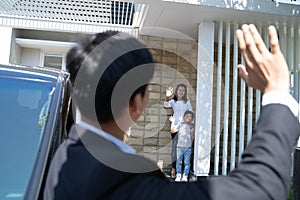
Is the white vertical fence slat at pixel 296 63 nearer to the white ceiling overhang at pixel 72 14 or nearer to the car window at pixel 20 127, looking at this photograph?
the white ceiling overhang at pixel 72 14

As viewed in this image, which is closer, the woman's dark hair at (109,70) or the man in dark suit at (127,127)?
the man in dark suit at (127,127)

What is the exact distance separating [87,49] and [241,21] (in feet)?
18.4

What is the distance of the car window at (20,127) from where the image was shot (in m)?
1.77

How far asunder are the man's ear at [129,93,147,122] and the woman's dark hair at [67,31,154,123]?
Result: 0.01 meters

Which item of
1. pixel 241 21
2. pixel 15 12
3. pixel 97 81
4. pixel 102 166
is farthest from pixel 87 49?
pixel 15 12

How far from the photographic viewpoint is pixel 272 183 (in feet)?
2.78

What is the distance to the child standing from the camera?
6340mm

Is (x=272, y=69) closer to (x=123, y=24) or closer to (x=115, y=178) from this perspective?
(x=115, y=178)

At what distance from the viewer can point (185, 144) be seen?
6.51 m

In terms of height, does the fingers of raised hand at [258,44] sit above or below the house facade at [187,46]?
below

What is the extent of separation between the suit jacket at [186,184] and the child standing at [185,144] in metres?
5.49

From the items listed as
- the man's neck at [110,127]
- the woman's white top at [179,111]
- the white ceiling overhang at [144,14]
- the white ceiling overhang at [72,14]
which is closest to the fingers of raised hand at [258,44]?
the man's neck at [110,127]

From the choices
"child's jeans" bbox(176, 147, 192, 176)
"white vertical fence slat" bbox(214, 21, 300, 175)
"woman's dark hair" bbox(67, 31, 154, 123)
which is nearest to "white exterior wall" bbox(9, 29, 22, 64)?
"child's jeans" bbox(176, 147, 192, 176)

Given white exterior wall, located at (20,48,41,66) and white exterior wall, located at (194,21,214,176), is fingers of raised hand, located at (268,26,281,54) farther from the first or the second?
white exterior wall, located at (20,48,41,66)
